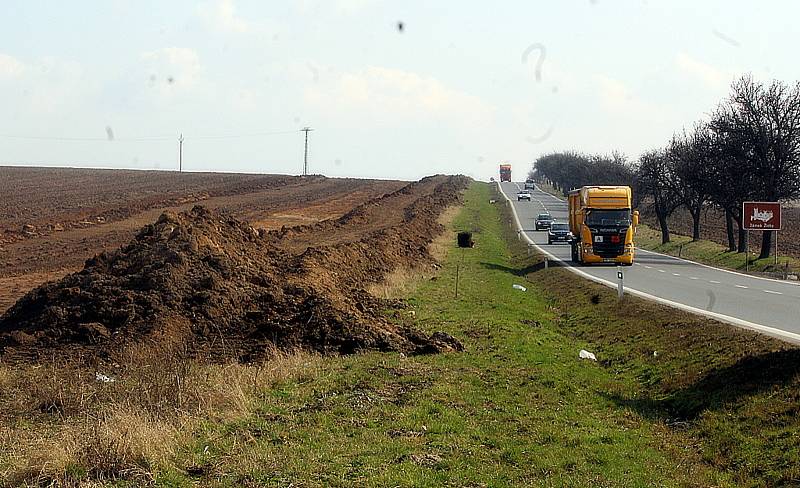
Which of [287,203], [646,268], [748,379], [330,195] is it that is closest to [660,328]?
[748,379]

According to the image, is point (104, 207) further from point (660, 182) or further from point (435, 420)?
point (435, 420)

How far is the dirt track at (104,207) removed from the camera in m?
32.1

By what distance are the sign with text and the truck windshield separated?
6.00 metres

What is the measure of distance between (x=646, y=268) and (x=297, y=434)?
3402 cm

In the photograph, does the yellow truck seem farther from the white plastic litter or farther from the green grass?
the white plastic litter

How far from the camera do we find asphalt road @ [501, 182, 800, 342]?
20.9 m

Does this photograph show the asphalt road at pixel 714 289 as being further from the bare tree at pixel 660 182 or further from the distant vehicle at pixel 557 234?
the bare tree at pixel 660 182

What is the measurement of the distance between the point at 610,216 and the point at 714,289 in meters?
9.29

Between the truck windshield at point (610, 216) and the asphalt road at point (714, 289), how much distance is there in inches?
83.1

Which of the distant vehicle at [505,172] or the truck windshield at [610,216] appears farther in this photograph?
the distant vehicle at [505,172]

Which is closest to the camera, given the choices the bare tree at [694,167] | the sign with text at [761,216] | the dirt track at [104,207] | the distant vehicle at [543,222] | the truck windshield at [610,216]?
the dirt track at [104,207]

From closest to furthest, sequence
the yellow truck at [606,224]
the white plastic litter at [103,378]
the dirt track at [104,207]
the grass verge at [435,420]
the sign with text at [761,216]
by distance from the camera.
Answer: the grass verge at [435,420] → the white plastic litter at [103,378] → the dirt track at [104,207] → the yellow truck at [606,224] → the sign with text at [761,216]

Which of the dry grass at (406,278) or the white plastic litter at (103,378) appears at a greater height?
the white plastic litter at (103,378)

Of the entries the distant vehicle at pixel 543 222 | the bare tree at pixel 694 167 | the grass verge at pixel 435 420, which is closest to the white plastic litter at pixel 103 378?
the grass verge at pixel 435 420
